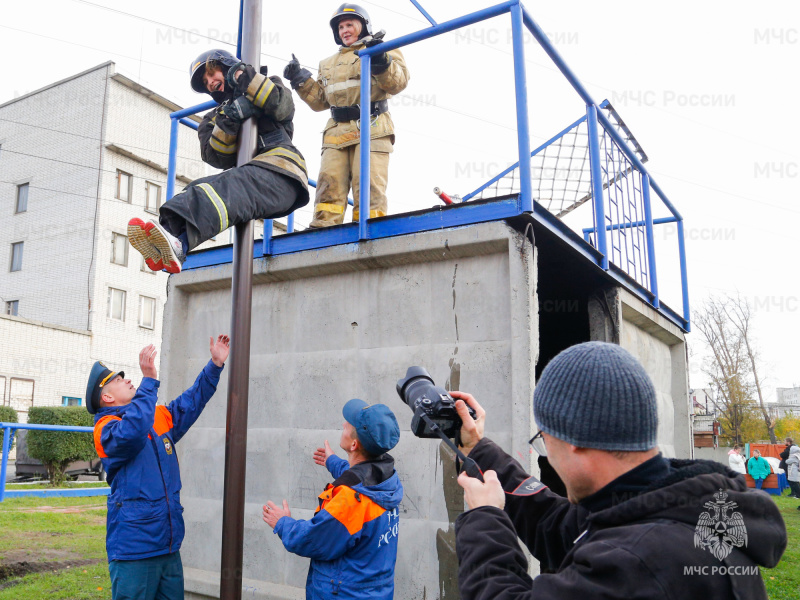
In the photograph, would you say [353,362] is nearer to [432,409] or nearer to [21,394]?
[432,409]

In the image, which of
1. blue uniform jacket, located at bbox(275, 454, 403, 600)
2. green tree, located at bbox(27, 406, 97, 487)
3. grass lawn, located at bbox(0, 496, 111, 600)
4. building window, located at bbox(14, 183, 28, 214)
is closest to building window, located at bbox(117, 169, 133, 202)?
building window, located at bbox(14, 183, 28, 214)

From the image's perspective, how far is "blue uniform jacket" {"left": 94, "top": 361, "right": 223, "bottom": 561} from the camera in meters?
3.46

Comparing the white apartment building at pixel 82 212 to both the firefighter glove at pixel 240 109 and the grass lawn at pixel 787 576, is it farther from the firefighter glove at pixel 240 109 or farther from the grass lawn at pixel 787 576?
the firefighter glove at pixel 240 109

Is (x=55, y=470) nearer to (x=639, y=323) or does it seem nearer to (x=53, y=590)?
(x=53, y=590)

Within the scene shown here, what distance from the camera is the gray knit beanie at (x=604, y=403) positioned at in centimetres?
149

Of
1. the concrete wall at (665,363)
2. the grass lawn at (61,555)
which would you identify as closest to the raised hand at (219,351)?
the concrete wall at (665,363)

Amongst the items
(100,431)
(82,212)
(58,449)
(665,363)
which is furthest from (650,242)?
(82,212)

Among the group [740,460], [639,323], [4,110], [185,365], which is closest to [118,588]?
[185,365]

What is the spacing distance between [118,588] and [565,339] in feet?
14.1

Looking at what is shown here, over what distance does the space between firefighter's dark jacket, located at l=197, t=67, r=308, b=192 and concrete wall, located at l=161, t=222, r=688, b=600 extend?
93cm

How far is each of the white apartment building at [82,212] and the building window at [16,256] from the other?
A: 1.9 inches

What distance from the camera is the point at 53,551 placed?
7.88 metres

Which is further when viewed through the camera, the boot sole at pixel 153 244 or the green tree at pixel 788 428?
the green tree at pixel 788 428

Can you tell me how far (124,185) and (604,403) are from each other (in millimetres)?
29262
